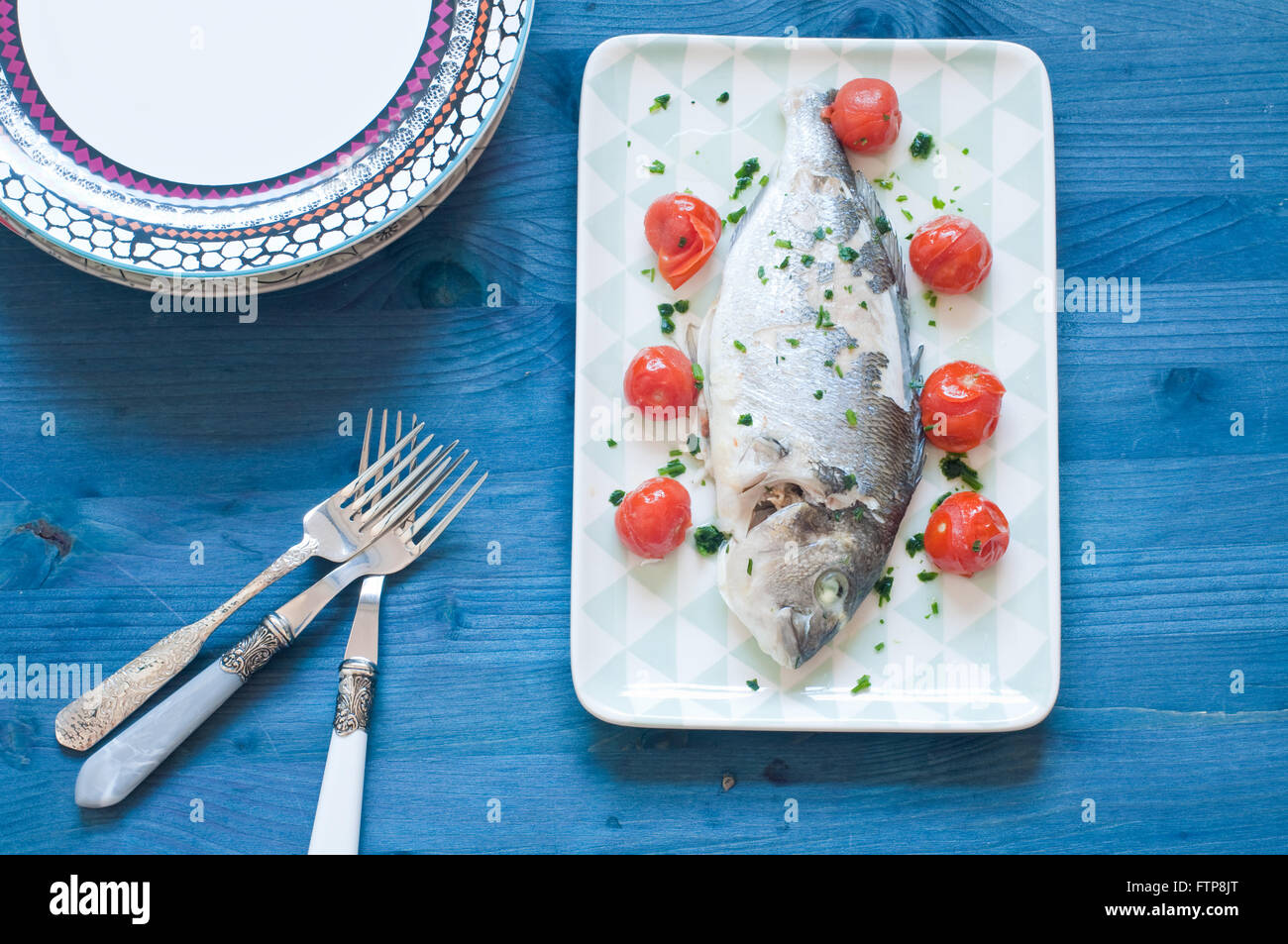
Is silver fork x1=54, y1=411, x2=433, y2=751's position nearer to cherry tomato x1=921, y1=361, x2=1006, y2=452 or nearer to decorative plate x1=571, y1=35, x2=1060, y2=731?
decorative plate x1=571, y1=35, x2=1060, y2=731

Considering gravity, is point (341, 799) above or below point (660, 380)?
below

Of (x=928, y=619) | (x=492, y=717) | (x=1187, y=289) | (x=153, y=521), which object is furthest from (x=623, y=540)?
(x=1187, y=289)

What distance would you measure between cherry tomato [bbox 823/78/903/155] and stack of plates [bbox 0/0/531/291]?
49 cm

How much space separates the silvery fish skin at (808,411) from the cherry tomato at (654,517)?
70 mm

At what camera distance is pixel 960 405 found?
54.1 inches

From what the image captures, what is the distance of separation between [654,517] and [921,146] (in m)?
0.72

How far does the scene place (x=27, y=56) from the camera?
130 centimetres

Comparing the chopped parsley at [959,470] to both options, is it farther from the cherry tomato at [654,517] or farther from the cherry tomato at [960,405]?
the cherry tomato at [654,517]

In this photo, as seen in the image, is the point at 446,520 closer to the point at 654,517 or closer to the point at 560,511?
the point at 560,511

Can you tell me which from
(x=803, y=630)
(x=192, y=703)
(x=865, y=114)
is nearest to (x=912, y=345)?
(x=865, y=114)

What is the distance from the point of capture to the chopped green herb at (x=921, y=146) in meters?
1.46

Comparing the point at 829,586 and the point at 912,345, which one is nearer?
the point at 829,586

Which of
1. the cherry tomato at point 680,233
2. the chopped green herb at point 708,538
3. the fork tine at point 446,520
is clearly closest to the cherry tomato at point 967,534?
the chopped green herb at point 708,538

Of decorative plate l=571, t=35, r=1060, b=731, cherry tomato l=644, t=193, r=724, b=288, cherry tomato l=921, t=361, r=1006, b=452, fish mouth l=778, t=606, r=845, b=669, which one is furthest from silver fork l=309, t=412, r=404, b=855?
cherry tomato l=921, t=361, r=1006, b=452
